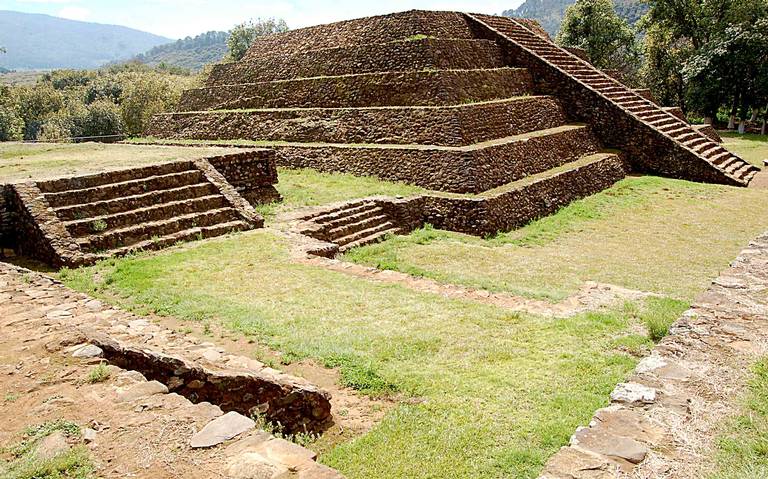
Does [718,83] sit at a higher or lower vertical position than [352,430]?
higher

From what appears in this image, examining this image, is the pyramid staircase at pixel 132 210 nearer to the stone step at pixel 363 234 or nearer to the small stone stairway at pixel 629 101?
the stone step at pixel 363 234

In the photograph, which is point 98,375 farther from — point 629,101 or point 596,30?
point 596,30

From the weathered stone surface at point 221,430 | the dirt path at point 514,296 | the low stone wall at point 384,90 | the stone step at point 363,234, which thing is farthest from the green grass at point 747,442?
the low stone wall at point 384,90

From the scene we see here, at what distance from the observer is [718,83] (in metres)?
25.7

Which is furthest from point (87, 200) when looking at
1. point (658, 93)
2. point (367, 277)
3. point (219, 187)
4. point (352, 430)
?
point (658, 93)

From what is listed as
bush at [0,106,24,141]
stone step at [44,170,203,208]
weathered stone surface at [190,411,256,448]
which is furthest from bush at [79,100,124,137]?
weathered stone surface at [190,411,256,448]

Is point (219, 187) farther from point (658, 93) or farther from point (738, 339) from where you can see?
point (658, 93)

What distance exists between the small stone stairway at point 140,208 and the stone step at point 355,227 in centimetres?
159

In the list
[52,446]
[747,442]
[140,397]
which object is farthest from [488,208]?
[52,446]

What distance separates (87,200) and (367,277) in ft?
15.8

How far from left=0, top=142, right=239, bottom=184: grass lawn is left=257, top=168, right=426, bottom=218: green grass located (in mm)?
1698

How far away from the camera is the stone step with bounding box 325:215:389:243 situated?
419 inches

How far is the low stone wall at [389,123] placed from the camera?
1351 cm

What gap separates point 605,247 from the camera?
34.5 feet
